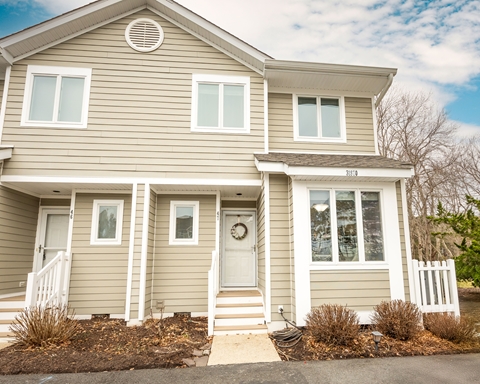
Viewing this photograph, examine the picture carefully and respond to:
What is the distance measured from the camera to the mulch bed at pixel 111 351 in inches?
166

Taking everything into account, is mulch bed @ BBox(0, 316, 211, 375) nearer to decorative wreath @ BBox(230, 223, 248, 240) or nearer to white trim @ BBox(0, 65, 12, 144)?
decorative wreath @ BBox(230, 223, 248, 240)

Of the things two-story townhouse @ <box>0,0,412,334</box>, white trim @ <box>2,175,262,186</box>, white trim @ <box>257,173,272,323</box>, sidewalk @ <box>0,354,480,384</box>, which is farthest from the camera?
white trim @ <box>2,175,262,186</box>

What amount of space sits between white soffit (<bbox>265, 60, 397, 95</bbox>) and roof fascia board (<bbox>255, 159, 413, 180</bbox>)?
2511mm

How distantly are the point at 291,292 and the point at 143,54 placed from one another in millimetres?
6426

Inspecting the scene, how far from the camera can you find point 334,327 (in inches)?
194

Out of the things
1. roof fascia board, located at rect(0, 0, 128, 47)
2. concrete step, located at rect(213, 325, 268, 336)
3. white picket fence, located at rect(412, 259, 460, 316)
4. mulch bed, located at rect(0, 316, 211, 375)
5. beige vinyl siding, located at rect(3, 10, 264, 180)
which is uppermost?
roof fascia board, located at rect(0, 0, 128, 47)

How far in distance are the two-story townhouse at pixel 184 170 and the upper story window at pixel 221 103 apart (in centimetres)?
3

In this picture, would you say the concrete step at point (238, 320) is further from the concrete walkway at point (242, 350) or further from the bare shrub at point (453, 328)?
the bare shrub at point (453, 328)

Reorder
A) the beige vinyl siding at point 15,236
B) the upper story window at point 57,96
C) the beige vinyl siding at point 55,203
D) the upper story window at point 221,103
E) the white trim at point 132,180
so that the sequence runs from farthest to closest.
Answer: the beige vinyl siding at point 55,203
the upper story window at point 221,103
the upper story window at point 57,96
the beige vinyl siding at point 15,236
the white trim at point 132,180

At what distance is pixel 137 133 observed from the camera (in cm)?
686

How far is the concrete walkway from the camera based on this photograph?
15.0 feet

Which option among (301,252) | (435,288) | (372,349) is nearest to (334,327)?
(372,349)

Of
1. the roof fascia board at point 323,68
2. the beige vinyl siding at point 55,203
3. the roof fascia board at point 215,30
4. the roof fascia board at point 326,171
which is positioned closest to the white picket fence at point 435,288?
the roof fascia board at point 326,171

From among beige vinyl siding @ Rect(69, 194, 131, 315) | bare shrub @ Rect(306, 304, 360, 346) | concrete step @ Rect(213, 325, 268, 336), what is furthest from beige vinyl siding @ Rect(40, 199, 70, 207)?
bare shrub @ Rect(306, 304, 360, 346)
